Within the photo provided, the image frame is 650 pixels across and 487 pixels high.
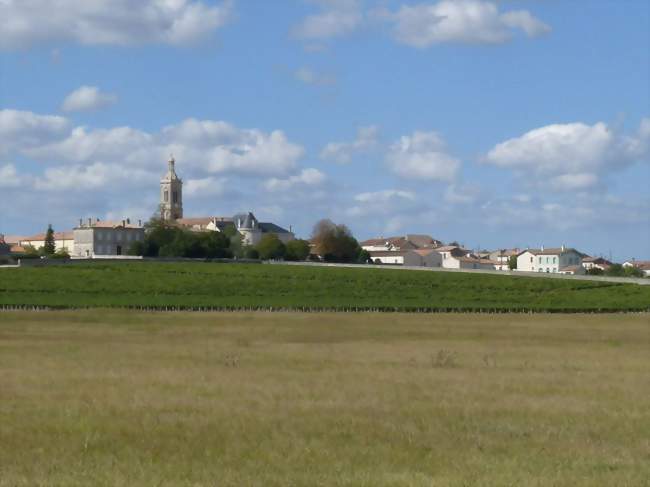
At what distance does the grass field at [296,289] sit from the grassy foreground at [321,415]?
47911 mm

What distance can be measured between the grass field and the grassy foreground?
157 ft

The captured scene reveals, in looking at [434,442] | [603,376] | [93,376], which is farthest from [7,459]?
[603,376]

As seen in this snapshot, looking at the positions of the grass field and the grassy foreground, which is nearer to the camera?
the grassy foreground

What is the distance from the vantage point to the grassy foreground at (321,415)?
18.9 m

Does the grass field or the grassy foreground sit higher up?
the grass field

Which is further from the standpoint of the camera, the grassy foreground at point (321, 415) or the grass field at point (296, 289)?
the grass field at point (296, 289)

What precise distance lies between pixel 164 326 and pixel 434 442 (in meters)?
45.9

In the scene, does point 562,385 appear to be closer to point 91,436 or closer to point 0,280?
point 91,436

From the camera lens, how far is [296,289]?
125000 mm

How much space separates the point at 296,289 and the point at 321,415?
10012 centimetres

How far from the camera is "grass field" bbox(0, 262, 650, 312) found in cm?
9806

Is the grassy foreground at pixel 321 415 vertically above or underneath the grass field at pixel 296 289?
underneath

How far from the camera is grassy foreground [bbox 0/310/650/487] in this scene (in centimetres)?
1892

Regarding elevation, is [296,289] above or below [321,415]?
above
